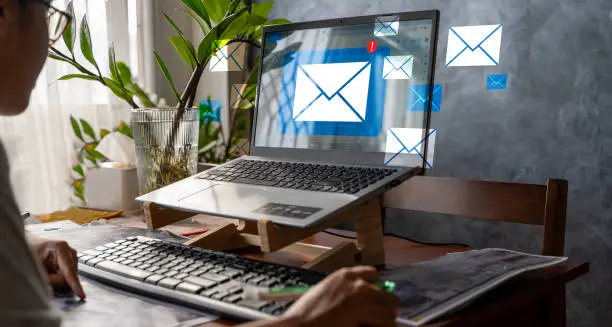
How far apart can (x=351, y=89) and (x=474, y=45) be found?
0.63 m

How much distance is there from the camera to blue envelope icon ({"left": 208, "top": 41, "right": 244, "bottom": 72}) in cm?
190

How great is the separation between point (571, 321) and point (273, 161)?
93 cm

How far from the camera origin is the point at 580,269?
0.82 metres

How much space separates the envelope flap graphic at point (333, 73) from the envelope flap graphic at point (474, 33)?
1.99 feet

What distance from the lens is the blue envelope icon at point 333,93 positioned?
97 cm

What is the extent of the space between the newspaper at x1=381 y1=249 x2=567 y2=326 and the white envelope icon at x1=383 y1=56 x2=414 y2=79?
1.03 feet

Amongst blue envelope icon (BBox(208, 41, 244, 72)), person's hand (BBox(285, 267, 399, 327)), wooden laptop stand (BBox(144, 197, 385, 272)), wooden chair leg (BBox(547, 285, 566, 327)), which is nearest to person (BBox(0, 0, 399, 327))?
person's hand (BBox(285, 267, 399, 327))

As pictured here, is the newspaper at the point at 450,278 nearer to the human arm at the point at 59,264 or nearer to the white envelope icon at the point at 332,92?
the white envelope icon at the point at 332,92

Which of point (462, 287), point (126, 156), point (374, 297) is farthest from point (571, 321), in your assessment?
point (126, 156)

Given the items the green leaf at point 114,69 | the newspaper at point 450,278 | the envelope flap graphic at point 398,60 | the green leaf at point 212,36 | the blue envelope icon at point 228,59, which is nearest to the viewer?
the newspaper at point 450,278

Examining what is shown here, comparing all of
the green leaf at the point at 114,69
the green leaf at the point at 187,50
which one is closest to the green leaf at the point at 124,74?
the green leaf at the point at 114,69

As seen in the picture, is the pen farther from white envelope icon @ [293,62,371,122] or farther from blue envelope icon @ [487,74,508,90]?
blue envelope icon @ [487,74,508,90]

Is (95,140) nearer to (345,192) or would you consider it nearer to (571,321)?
(345,192)

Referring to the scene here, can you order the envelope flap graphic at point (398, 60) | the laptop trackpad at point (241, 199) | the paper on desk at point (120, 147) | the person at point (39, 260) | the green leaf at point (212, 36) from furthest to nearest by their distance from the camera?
the paper on desk at point (120, 147) < the green leaf at point (212, 36) < the envelope flap graphic at point (398, 60) < the laptop trackpad at point (241, 199) < the person at point (39, 260)
